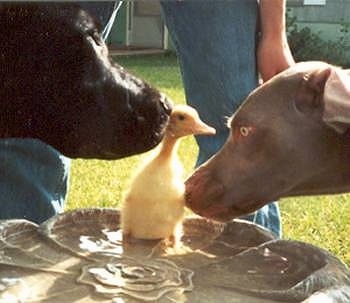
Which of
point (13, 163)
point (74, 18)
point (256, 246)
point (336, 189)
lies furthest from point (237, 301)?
point (13, 163)

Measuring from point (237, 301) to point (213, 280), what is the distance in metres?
0.07

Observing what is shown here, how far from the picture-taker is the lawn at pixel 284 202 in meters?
1.99

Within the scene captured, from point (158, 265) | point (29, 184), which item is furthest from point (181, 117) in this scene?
point (29, 184)

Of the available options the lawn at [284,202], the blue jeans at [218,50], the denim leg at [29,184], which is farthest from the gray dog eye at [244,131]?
the lawn at [284,202]

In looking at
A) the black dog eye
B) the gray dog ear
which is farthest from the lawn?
the gray dog ear

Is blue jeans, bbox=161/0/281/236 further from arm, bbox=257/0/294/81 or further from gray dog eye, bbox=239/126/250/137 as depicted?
gray dog eye, bbox=239/126/250/137

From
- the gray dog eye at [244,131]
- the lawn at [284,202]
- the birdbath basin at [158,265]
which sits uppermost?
the gray dog eye at [244,131]

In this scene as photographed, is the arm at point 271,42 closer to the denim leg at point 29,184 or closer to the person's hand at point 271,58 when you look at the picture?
the person's hand at point 271,58

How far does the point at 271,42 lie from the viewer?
4.51ft

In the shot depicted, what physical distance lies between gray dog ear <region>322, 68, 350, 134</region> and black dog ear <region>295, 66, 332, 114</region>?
0.05 metres

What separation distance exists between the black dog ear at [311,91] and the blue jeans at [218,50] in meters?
0.20

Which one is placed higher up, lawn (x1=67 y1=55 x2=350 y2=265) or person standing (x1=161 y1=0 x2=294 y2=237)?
person standing (x1=161 y1=0 x2=294 y2=237)

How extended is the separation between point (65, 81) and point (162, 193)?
7.6 inches

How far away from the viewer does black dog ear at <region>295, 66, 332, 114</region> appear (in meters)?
1.12
